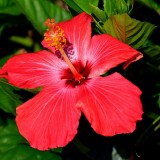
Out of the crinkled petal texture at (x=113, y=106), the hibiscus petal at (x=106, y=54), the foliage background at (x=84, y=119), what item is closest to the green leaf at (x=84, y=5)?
the foliage background at (x=84, y=119)

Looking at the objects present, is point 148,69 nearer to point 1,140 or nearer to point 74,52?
point 74,52

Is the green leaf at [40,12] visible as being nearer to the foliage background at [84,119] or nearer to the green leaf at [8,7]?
the foliage background at [84,119]

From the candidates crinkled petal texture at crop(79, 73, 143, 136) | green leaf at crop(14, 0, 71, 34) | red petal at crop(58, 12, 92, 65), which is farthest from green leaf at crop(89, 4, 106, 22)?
green leaf at crop(14, 0, 71, 34)

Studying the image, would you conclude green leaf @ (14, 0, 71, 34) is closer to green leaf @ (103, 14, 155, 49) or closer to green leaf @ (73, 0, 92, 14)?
green leaf @ (73, 0, 92, 14)

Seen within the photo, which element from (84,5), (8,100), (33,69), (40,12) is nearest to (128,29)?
(84,5)

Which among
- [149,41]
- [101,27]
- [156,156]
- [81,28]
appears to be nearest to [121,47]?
[101,27]

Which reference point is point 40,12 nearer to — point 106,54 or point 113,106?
point 106,54

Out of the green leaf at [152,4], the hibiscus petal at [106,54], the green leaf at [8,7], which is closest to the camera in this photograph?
the hibiscus petal at [106,54]
